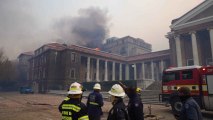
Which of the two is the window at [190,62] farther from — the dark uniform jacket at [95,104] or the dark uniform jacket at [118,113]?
the dark uniform jacket at [118,113]

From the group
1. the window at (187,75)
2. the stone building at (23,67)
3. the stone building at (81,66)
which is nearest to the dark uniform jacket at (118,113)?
the window at (187,75)

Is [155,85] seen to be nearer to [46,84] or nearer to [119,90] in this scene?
[46,84]

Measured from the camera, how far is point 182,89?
4.03 meters

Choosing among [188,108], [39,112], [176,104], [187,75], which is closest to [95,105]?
[188,108]

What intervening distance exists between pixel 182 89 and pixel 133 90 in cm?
108

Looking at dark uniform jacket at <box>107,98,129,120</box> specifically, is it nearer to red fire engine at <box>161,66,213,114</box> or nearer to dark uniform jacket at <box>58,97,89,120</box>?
dark uniform jacket at <box>58,97,89,120</box>

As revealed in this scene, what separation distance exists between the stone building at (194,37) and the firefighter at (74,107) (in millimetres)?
34970

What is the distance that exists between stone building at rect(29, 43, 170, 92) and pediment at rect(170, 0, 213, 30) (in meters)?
12.9

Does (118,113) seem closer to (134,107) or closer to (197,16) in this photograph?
(134,107)

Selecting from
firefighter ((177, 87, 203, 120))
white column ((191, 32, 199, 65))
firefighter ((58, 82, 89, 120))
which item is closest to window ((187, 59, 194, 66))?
white column ((191, 32, 199, 65))

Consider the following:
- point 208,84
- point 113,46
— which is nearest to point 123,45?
point 113,46

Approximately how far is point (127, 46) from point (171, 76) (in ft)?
207

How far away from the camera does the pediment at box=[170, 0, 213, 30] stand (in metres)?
33.3

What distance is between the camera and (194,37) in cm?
3553
